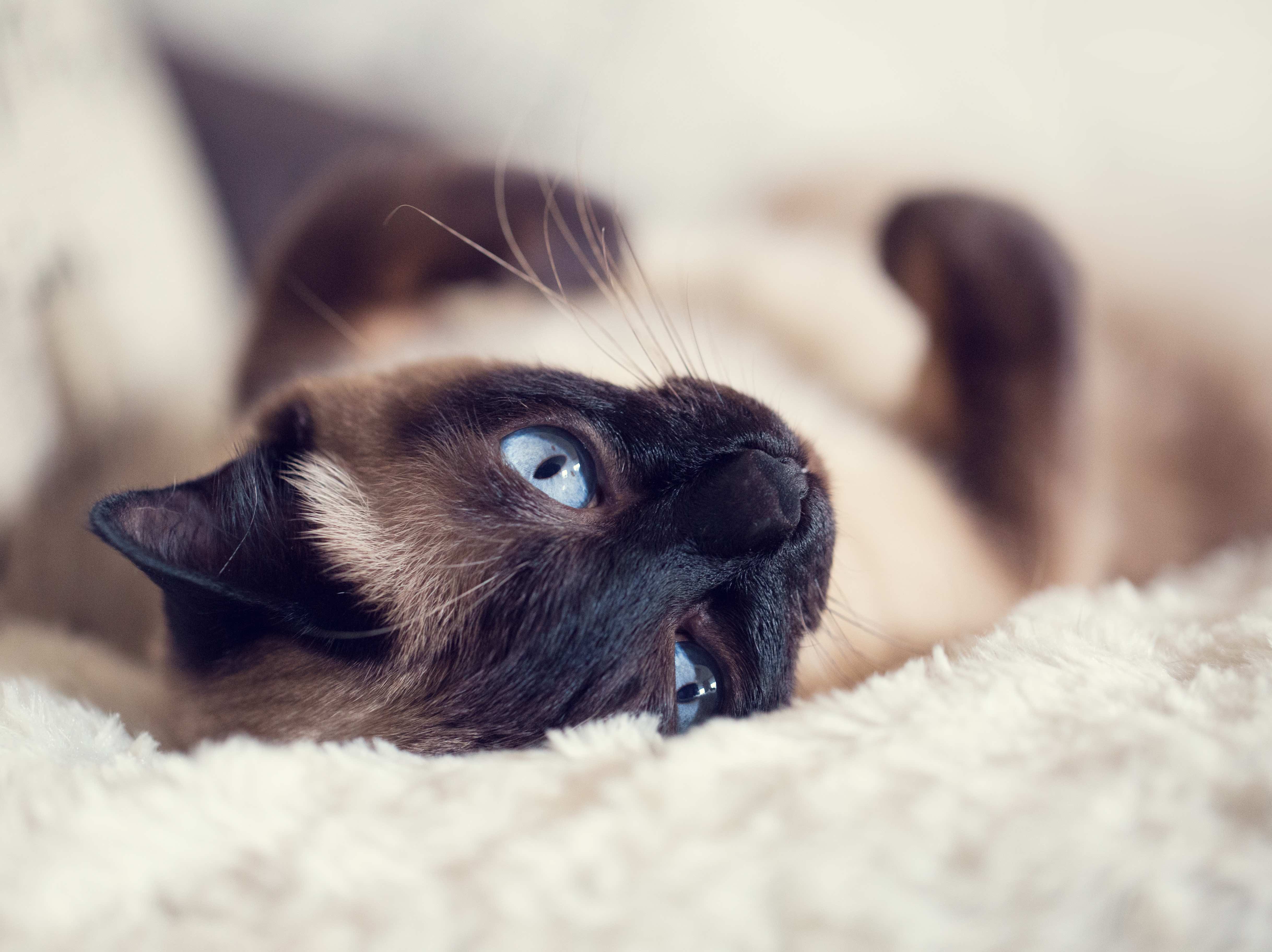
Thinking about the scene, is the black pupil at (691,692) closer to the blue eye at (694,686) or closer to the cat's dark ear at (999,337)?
the blue eye at (694,686)

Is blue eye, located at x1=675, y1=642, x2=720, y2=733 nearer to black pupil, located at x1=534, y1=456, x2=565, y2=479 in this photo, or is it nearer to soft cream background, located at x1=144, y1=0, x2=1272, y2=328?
black pupil, located at x1=534, y1=456, x2=565, y2=479

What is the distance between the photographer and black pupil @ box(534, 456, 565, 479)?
0.75m

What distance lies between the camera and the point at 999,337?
3.93 ft

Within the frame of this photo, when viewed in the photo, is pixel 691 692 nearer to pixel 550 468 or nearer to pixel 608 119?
pixel 550 468

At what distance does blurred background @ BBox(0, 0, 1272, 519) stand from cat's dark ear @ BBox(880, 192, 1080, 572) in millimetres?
252

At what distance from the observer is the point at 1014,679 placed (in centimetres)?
59

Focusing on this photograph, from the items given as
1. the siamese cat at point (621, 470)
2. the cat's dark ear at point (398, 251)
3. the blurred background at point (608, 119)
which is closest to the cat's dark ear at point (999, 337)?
the siamese cat at point (621, 470)

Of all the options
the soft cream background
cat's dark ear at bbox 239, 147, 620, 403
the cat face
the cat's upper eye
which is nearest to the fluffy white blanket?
the cat face

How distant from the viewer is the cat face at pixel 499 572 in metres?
0.69

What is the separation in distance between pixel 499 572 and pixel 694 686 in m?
0.21

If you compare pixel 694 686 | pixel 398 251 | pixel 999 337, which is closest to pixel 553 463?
pixel 694 686

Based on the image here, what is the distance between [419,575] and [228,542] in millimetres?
165

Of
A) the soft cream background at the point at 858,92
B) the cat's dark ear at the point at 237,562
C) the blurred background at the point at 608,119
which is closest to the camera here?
the cat's dark ear at the point at 237,562

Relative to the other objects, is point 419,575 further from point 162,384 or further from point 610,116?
point 610,116
